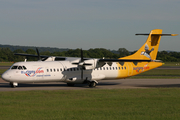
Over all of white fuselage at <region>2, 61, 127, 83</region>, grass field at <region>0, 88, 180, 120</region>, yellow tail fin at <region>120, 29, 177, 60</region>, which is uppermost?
yellow tail fin at <region>120, 29, 177, 60</region>

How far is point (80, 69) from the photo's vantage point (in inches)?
1027

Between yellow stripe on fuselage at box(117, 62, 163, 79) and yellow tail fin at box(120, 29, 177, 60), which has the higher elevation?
yellow tail fin at box(120, 29, 177, 60)

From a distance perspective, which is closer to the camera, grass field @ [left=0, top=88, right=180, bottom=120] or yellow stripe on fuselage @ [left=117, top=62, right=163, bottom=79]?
grass field @ [left=0, top=88, right=180, bottom=120]

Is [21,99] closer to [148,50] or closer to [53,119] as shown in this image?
[53,119]

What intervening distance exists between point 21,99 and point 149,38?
17.7 metres

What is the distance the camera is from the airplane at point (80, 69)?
23438 mm

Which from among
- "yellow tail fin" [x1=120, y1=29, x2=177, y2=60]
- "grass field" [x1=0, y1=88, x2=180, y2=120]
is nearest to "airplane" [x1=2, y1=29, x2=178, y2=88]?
"yellow tail fin" [x1=120, y1=29, x2=177, y2=60]

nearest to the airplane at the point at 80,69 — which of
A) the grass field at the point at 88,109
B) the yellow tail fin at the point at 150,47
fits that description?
the yellow tail fin at the point at 150,47

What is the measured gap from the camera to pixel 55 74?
81.0 feet

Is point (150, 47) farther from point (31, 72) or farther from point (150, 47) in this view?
point (31, 72)

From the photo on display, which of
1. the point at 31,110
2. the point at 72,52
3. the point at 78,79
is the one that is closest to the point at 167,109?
the point at 31,110

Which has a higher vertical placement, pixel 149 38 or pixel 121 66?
pixel 149 38

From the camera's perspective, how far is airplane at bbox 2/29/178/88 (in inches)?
923

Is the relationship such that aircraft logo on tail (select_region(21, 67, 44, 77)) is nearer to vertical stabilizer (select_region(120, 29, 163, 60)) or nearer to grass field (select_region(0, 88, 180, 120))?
grass field (select_region(0, 88, 180, 120))
